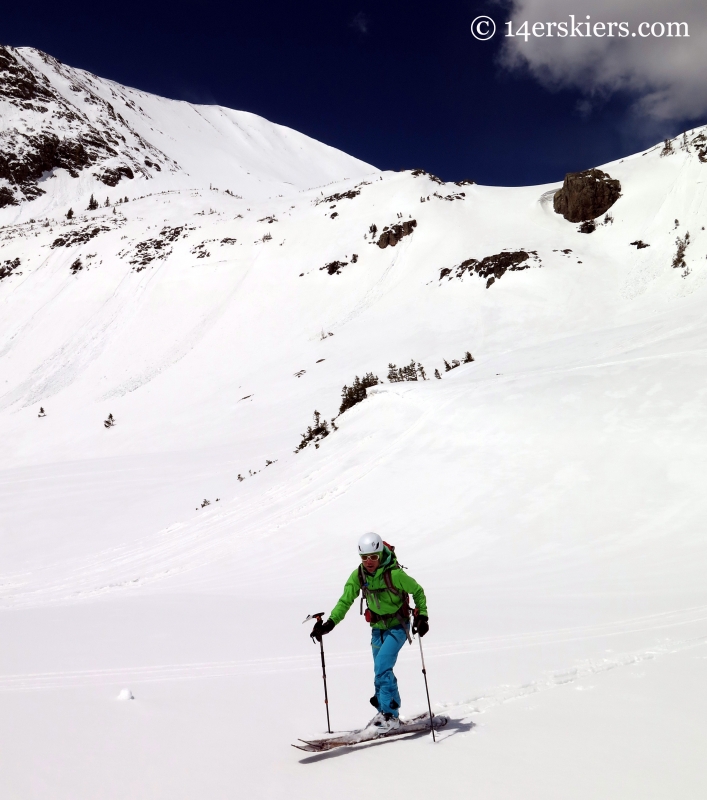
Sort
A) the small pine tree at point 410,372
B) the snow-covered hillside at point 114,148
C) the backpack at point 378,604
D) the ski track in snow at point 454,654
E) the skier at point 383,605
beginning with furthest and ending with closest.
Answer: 1. the snow-covered hillside at point 114,148
2. the small pine tree at point 410,372
3. the ski track in snow at point 454,654
4. the backpack at point 378,604
5. the skier at point 383,605

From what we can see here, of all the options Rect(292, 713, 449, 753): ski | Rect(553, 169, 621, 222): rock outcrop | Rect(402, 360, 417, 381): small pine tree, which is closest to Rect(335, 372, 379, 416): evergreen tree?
Rect(402, 360, 417, 381): small pine tree

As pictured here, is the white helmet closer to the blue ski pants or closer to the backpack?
the backpack

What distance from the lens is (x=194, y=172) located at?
222 feet

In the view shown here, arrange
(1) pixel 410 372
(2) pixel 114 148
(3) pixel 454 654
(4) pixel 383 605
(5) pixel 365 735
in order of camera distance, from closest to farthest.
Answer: (5) pixel 365 735, (4) pixel 383 605, (3) pixel 454 654, (1) pixel 410 372, (2) pixel 114 148

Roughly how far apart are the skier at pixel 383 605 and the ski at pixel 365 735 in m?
0.18

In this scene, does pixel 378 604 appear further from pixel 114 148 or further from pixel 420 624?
pixel 114 148

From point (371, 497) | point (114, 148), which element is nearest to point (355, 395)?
point (371, 497)

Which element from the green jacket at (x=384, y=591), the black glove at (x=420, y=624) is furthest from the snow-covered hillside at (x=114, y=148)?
the black glove at (x=420, y=624)

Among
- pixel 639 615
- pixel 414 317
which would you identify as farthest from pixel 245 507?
pixel 414 317

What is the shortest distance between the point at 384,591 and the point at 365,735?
86cm

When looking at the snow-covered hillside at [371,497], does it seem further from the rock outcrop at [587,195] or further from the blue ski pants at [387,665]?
the rock outcrop at [587,195]

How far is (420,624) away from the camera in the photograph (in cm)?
387

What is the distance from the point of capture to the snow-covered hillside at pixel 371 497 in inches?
139

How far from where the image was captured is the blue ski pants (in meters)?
3.83
